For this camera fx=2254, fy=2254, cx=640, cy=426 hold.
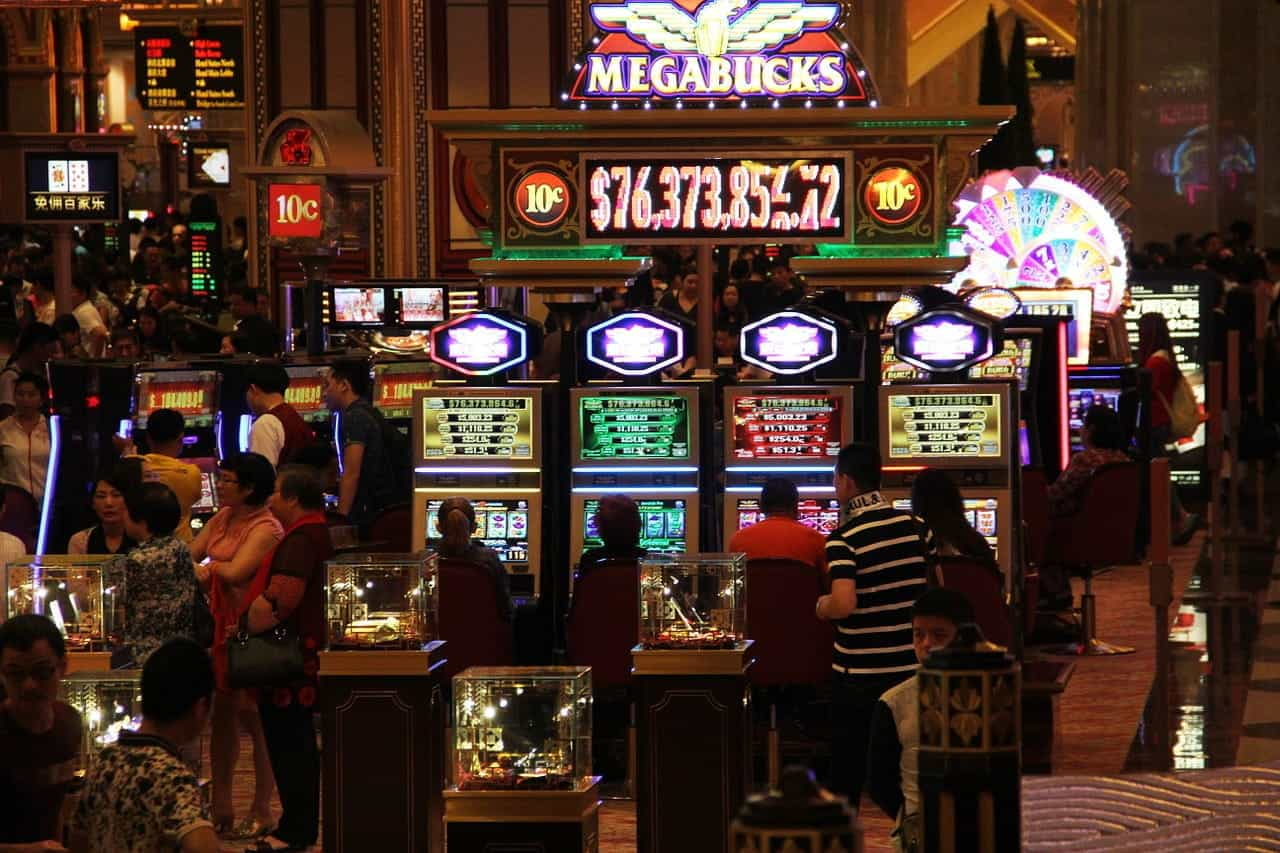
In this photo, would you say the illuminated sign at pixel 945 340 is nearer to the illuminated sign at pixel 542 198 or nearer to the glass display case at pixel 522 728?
the illuminated sign at pixel 542 198

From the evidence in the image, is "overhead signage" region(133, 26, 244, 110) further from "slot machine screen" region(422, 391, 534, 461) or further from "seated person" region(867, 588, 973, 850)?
"seated person" region(867, 588, 973, 850)

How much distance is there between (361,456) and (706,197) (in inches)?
91.6

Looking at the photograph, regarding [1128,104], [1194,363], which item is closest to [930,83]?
[1128,104]

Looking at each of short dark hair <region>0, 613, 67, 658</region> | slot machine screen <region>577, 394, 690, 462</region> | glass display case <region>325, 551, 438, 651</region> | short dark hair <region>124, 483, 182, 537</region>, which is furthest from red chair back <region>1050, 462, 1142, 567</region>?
short dark hair <region>0, 613, 67, 658</region>

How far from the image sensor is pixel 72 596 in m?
6.80

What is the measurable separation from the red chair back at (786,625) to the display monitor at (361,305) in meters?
8.89

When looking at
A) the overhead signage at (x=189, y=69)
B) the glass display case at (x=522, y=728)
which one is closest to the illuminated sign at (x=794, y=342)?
the glass display case at (x=522, y=728)

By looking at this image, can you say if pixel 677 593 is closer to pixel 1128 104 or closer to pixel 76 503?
pixel 76 503

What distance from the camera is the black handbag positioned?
303 inches

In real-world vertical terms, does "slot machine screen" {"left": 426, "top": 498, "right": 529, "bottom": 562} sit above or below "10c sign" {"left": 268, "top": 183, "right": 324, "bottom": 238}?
below

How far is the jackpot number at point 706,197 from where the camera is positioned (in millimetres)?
10383

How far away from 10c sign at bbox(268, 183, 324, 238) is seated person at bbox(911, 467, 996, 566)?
35.2 ft

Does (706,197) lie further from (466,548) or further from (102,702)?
(102,702)

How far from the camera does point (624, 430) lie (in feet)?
33.3
